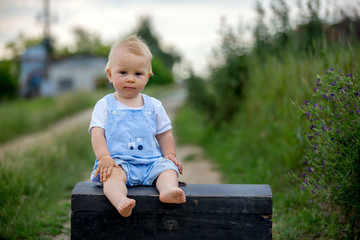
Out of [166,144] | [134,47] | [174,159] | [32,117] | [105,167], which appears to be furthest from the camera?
[32,117]

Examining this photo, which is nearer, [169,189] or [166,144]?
[169,189]

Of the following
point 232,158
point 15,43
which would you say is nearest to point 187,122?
point 232,158

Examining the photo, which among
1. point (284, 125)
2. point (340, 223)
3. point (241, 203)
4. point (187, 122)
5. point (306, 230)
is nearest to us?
point (241, 203)

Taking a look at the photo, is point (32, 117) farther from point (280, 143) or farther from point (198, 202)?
point (198, 202)

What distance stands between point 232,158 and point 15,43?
68560mm

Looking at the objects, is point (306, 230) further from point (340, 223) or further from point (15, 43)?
point (15, 43)

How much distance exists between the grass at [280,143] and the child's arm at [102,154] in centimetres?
142

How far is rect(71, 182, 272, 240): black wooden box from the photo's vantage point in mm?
2387

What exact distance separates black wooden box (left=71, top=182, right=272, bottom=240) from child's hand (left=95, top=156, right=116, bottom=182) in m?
0.11

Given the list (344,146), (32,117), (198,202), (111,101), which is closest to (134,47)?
(111,101)

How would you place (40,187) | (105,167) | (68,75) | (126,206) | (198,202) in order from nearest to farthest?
(126,206) → (198,202) → (105,167) → (40,187) → (68,75)

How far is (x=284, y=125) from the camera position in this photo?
4.86 meters

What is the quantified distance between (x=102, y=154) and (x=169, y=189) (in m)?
0.55

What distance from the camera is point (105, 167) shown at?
98.5 inches
